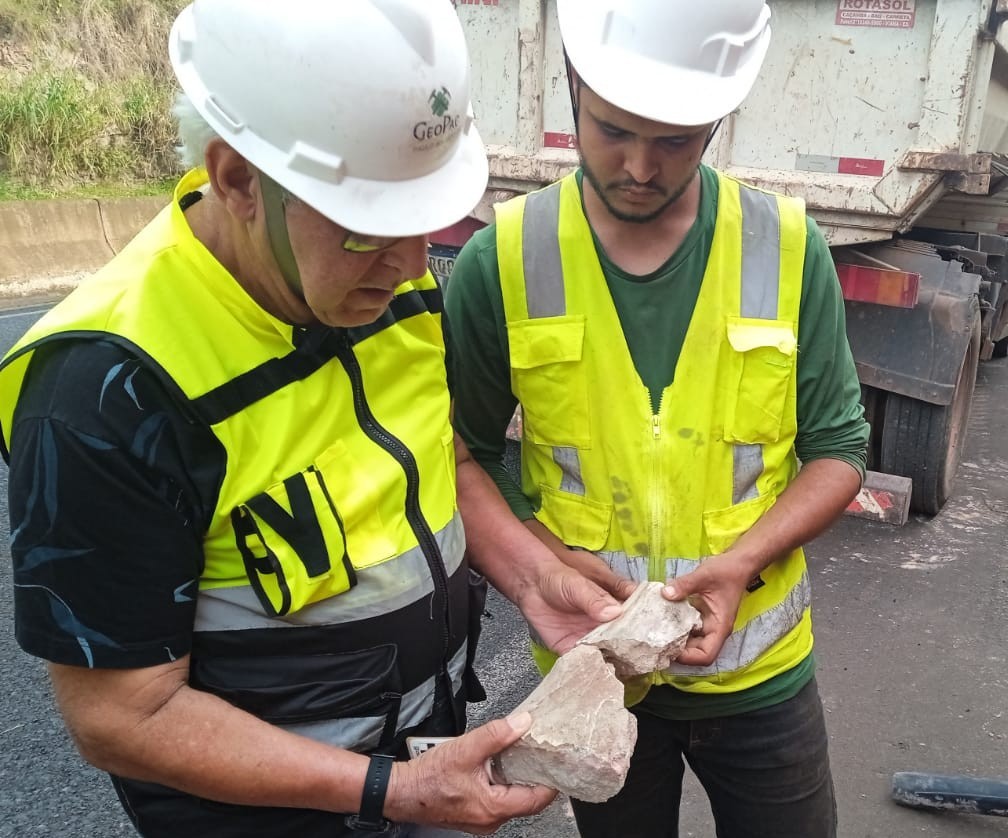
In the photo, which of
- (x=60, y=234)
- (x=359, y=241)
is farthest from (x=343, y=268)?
(x=60, y=234)

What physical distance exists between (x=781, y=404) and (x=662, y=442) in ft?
0.81

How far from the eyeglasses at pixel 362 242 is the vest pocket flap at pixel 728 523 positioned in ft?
2.84

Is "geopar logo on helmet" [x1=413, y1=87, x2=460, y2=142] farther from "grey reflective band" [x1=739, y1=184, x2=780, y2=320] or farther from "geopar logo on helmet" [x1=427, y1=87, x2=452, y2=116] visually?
"grey reflective band" [x1=739, y1=184, x2=780, y2=320]

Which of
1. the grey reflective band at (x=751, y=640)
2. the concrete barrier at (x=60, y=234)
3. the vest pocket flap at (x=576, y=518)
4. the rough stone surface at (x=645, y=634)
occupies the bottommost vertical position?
the concrete barrier at (x=60, y=234)

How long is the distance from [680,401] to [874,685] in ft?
7.39

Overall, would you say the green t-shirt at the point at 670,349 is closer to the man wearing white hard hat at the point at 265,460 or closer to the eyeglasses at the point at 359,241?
the man wearing white hard hat at the point at 265,460

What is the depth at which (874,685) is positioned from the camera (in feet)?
11.4

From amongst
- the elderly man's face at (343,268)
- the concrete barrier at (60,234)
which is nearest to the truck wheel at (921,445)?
the elderly man's face at (343,268)

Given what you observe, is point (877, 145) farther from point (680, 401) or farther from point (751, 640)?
point (751, 640)

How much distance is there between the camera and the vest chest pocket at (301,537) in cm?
135

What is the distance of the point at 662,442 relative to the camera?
5.88 feet

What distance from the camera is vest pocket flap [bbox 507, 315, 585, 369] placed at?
1807 millimetres

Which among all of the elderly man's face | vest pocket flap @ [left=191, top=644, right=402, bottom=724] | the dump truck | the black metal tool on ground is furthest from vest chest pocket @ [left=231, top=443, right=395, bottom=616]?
the dump truck

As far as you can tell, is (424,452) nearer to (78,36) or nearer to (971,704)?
(971,704)
